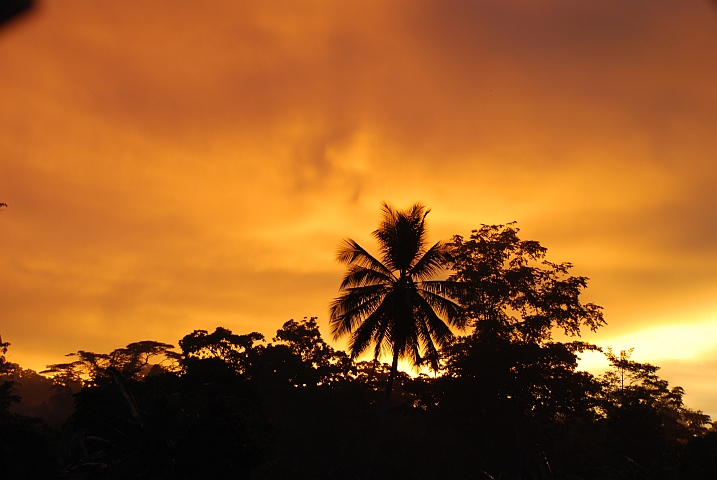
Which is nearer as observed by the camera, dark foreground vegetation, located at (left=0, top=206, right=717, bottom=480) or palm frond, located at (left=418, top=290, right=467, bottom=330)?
dark foreground vegetation, located at (left=0, top=206, right=717, bottom=480)

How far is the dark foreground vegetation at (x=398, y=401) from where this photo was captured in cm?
1855

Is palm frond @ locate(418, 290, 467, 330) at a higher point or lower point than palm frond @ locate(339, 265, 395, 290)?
lower

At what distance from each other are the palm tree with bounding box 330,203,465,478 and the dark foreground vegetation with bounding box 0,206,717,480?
0.07 meters

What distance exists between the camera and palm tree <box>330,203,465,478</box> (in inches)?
1091

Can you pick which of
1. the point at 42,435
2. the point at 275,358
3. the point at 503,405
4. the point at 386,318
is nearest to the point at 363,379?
the point at 275,358

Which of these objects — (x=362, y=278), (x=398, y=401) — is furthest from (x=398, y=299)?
(x=398, y=401)

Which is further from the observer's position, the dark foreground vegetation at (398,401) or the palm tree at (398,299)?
the palm tree at (398,299)

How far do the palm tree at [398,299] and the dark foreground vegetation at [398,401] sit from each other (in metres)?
0.07

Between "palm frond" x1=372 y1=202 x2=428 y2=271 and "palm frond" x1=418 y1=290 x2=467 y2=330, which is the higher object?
"palm frond" x1=372 y1=202 x2=428 y2=271

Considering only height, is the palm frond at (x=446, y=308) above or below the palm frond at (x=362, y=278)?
below

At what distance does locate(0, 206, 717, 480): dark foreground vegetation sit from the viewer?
1855cm

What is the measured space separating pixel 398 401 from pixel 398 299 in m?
36.8

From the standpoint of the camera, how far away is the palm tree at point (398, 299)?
2770 cm

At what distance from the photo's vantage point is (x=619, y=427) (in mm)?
36188
